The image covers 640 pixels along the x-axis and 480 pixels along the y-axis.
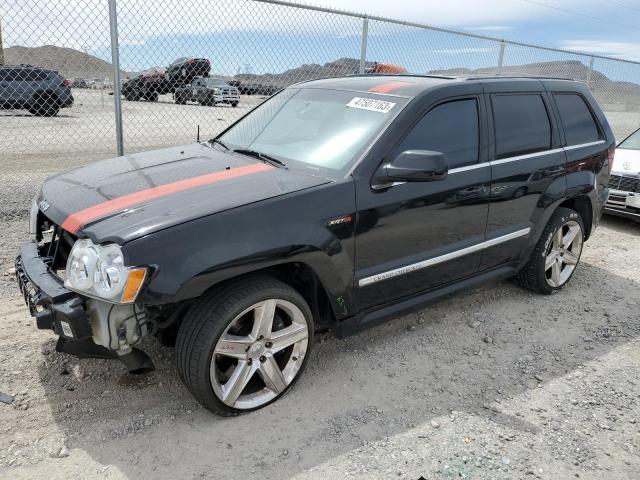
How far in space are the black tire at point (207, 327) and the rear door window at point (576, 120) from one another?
9.98 feet

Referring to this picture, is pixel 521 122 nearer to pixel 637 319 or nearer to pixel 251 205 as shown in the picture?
pixel 637 319

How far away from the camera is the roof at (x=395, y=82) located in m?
3.42

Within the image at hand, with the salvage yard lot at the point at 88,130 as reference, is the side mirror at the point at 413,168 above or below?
above

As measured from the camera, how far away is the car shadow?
2568mm

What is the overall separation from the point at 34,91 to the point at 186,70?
13.4ft

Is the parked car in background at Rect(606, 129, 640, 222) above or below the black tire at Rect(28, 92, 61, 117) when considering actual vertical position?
below

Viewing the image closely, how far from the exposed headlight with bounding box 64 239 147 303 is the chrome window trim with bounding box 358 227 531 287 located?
4.31 feet

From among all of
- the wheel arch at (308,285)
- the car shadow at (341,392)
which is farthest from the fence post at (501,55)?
the wheel arch at (308,285)

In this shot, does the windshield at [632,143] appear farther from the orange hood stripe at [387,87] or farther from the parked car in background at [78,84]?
the parked car in background at [78,84]

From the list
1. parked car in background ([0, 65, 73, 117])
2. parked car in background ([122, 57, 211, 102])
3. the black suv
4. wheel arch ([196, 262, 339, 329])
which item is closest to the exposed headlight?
the black suv

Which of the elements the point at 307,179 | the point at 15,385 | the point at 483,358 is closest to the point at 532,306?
the point at 483,358

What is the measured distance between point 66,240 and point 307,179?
1.38 metres

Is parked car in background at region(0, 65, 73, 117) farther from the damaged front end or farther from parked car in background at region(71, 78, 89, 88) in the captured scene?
the damaged front end

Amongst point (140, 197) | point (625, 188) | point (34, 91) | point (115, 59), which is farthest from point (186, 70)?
point (625, 188)
